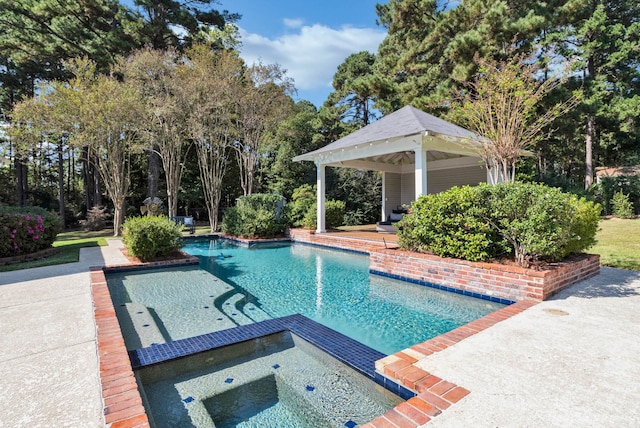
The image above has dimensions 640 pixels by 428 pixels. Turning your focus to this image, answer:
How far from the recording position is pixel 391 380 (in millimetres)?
2758

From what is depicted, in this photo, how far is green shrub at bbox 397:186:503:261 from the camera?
580 centimetres

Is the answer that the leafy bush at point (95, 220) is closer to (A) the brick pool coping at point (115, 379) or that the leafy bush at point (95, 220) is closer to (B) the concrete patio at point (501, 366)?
(B) the concrete patio at point (501, 366)

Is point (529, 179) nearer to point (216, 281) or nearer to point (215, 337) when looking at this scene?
point (216, 281)

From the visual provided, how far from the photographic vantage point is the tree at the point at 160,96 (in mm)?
14500

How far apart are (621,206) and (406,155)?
10460mm

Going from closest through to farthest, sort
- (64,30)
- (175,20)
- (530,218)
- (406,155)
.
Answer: (530,218)
(406,155)
(64,30)
(175,20)

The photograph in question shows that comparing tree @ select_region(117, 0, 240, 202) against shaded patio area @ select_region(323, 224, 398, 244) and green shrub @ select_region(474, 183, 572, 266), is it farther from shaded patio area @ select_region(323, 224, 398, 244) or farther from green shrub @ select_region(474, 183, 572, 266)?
green shrub @ select_region(474, 183, 572, 266)

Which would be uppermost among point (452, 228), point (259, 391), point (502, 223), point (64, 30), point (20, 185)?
point (64, 30)

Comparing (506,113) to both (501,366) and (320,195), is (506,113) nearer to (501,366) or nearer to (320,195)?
(501,366)

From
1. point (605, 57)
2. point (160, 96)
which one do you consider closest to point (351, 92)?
point (160, 96)

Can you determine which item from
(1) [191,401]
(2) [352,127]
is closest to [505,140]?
(1) [191,401]

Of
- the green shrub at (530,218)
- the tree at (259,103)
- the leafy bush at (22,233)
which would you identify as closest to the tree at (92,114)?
the tree at (259,103)

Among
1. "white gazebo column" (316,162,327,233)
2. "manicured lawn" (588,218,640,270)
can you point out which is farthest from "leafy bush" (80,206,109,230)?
"manicured lawn" (588,218,640,270)

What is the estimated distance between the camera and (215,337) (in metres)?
3.82
